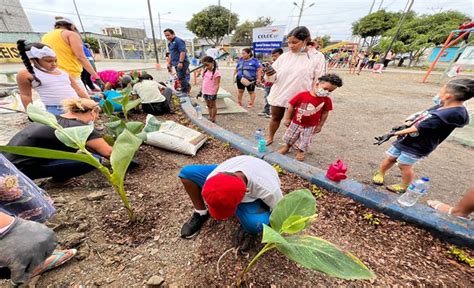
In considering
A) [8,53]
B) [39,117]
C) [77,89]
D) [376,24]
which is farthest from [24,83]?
[376,24]

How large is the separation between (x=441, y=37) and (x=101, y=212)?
30241mm

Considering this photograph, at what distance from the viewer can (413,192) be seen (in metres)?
1.69

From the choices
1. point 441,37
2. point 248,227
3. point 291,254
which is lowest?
point 248,227

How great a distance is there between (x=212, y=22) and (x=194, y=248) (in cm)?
3775

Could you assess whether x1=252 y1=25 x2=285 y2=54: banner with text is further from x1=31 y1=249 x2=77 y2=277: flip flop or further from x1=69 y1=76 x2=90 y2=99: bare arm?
x1=31 y1=249 x2=77 y2=277: flip flop

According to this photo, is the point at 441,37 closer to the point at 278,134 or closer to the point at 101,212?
the point at 278,134

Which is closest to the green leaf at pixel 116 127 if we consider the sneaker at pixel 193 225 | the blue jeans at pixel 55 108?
the blue jeans at pixel 55 108

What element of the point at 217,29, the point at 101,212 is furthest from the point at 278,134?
the point at 217,29

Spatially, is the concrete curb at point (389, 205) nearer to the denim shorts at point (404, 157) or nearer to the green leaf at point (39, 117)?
the denim shorts at point (404, 157)

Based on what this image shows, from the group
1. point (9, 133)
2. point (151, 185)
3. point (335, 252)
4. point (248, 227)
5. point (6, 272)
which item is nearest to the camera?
point (335, 252)

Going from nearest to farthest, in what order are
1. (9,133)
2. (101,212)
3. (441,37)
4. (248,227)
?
1. (248,227)
2. (101,212)
3. (9,133)
4. (441,37)

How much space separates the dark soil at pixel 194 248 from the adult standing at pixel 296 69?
1.29 m

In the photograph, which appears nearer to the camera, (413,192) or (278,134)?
(413,192)

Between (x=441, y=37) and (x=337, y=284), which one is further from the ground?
(x=441, y=37)
